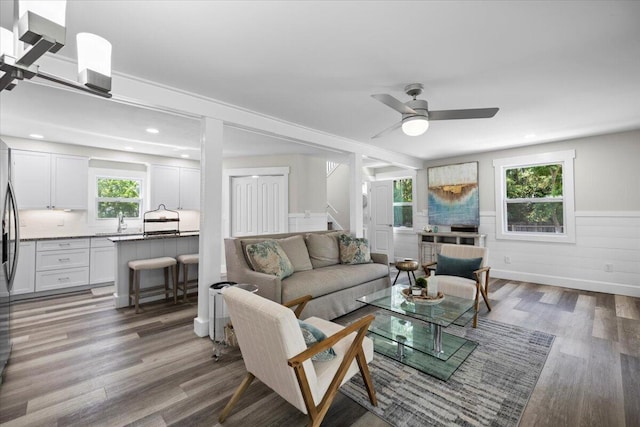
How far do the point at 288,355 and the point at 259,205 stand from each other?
4.64 meters

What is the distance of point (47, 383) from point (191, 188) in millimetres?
4509

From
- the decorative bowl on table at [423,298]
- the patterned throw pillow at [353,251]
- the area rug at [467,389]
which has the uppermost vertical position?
the patterned throw pillow at [353,251]

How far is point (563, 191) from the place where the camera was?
4848 millimetres

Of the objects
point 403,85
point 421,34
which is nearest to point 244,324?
point 421,34

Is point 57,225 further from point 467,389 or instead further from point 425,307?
point 467,389

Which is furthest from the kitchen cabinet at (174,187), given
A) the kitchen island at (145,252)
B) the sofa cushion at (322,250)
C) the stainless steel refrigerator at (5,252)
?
the sofa cushion at (322,250)

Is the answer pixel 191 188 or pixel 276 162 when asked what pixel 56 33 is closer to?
pixel 276 162

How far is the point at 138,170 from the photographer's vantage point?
5.79 metres

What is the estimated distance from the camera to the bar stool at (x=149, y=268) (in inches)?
141

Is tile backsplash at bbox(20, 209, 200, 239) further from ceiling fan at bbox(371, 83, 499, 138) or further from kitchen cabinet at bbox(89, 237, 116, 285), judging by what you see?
ceiling fan at bbox(371, 83, 499, 138)

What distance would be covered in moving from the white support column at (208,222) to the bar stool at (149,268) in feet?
3.57

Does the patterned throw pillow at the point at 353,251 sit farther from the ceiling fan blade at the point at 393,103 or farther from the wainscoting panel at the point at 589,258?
the wainscoting panel at the point at 589,258

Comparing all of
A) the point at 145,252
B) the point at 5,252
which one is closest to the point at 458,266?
the point at 145,252

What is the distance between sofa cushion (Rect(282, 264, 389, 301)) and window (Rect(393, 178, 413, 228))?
303 cm
